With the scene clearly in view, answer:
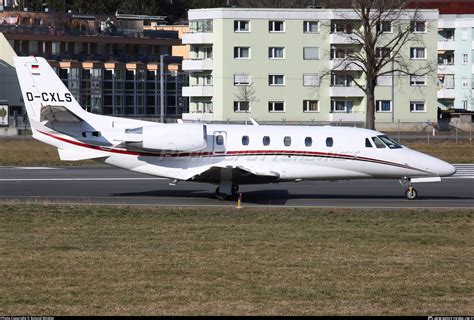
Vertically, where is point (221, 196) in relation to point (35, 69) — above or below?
below

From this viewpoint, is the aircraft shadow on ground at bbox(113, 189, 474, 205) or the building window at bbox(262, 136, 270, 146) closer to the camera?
the building window at bbox(262, 136, 270, 146)

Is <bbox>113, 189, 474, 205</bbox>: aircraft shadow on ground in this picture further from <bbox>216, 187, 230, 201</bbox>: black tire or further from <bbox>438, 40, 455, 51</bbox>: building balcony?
<bbox>438, 40, 455, 51</bbox>: building balcony

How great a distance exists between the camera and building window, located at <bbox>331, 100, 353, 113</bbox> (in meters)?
82.2

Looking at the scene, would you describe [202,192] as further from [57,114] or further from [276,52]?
[276,52]

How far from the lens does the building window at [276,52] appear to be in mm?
79875

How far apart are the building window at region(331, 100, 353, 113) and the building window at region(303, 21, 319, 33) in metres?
6.15

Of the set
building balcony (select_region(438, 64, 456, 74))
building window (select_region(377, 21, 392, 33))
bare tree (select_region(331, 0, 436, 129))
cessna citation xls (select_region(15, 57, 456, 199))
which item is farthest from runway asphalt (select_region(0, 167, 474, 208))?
building balcony (select_region(438, 64, 456, 74))

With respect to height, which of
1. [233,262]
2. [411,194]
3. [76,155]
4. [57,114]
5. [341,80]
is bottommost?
[233,262]

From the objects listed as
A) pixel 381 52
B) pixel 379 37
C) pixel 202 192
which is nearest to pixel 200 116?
pixel 379 37

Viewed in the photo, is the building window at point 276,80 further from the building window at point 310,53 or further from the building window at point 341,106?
the building window at point 341,106

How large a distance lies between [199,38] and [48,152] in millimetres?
29775

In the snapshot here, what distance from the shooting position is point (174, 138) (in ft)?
97.2

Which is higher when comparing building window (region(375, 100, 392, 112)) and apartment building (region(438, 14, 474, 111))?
apartment building (region(438, 14, 474, 111))

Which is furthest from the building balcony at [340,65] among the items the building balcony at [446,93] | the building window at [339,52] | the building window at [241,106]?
the building balcony at [446,93]
